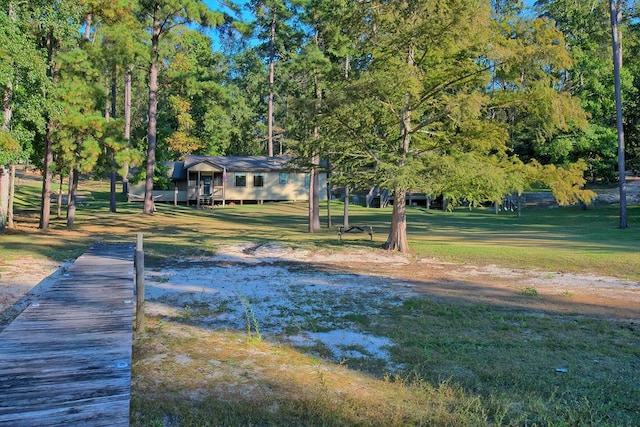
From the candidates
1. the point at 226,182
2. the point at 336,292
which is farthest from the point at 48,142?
the point at 226,182

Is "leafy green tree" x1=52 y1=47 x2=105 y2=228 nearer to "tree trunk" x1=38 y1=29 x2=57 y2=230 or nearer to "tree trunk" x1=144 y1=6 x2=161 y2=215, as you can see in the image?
"tree trunk" x1=38 y1=29 x2=57 y2=230

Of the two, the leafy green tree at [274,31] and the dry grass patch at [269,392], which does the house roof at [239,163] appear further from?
the dry grass patch at [269,392]

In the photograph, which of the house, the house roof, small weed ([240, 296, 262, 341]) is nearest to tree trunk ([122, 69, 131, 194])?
the house

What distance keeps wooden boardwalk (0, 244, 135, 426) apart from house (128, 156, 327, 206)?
103 feet

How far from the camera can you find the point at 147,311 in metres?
8.17

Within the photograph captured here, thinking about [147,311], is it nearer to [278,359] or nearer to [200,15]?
[278,359]

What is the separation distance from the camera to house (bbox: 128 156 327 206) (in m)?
38.7

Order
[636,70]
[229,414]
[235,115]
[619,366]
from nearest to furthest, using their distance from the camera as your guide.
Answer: [229,414] → [619,366] → [636,70] → [235,115]

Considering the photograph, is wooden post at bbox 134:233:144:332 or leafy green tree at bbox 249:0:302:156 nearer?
wooden post at bbox 134:233:144:332

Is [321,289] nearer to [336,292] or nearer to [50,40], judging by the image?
[336,292]

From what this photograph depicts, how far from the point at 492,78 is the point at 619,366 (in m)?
10.4

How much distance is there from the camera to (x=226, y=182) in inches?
1559

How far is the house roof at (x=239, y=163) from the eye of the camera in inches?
1524

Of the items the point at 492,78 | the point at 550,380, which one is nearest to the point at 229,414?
the point at 550,380
